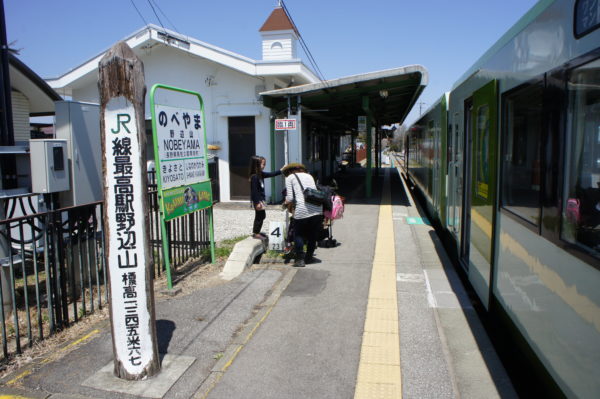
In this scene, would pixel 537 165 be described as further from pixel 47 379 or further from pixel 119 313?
pixel 47 379

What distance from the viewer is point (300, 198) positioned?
6.58m

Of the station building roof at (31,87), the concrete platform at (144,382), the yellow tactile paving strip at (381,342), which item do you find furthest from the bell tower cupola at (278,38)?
the concrete platform at (144,382)

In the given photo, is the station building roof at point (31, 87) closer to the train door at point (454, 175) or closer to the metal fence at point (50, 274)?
the metal fence at point (50, 274)

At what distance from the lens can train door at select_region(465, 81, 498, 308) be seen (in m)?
4.28

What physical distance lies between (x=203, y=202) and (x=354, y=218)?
532cm

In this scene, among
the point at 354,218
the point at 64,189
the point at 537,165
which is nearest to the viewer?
the point at 537,165

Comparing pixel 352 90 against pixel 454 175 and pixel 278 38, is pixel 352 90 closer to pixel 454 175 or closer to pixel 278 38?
→ pixel 278 38

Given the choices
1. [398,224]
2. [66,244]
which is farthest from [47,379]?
[398,224]

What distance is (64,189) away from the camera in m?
5.44

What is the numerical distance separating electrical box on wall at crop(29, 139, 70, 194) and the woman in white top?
294 cm

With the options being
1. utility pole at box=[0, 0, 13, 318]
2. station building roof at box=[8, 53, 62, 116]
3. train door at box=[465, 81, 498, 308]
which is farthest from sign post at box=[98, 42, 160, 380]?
station building roof at box=[8, 53, 62, 116]

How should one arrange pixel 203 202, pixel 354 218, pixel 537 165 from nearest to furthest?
pixel 537 165 → pixel 203 202 → pixel 354 218

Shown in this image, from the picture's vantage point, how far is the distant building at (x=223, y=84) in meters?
13.0

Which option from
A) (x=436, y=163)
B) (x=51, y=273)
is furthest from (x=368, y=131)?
(x=51, y=273)
